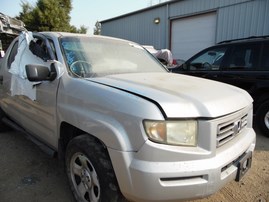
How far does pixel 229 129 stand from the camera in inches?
91.0

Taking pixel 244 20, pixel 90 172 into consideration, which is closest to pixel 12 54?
pixel 90 172

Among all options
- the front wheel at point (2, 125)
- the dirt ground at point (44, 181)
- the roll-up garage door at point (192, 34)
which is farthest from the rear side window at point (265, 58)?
the roll-up garage door at point (192, 34)

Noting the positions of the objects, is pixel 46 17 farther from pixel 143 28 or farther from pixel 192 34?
pixel 192 34

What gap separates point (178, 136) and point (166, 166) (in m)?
0.24

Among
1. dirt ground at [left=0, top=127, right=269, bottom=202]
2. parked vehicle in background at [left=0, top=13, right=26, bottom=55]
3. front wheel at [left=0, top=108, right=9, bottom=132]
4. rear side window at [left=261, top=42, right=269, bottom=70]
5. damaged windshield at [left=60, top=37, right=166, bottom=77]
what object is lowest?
dirt ground at [left=0, top=127, right=269, bottom=202]

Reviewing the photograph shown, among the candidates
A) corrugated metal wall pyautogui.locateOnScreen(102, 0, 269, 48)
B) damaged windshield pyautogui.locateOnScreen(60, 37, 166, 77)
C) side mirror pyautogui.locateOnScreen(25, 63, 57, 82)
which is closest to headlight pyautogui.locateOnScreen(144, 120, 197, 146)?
damaged windshield pyautogui.locateOnScreen(60, 37, 166, 77)

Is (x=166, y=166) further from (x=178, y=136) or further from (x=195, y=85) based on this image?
(x=195, y=85)

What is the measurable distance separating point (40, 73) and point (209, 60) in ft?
14.1

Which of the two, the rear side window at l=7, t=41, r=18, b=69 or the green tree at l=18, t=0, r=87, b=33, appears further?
the green tree at l=18, t=0, r=87, b=33

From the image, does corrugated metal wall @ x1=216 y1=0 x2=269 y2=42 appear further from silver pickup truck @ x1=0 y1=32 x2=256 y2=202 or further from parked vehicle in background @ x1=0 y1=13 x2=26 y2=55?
silver pickup truck @ x1=0 y1=32 x2=256 y2=202

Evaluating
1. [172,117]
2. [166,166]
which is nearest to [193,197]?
[166,166]

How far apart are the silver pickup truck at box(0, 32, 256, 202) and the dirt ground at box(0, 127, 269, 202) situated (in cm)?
42

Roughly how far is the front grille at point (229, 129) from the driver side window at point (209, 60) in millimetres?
Result: 3509

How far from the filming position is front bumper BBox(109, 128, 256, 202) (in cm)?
196
